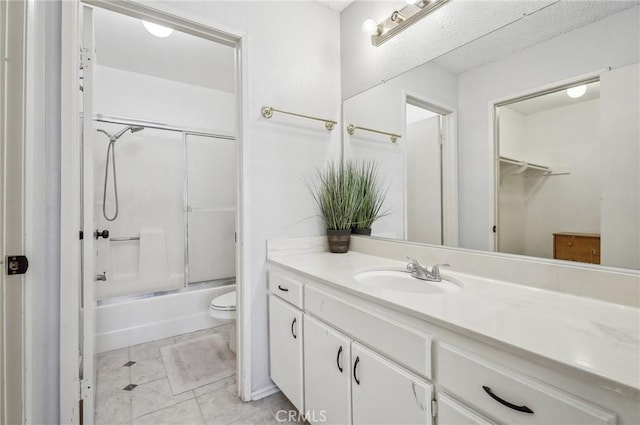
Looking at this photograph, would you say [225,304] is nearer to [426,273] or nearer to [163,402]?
[163,402]

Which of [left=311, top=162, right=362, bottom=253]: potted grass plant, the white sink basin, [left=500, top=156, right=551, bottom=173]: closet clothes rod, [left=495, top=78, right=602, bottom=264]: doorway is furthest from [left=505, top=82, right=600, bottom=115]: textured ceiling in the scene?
[left=311, top=162, right=362, bottom=253]: potted grass plant

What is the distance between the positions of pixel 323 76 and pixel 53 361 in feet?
6.98

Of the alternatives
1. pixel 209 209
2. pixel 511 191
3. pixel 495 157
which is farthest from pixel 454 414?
pixel 209 209

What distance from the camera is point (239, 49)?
1.62 m

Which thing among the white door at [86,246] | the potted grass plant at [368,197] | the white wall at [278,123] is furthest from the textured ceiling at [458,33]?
the white door at [86,246]

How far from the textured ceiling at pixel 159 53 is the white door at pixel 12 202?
1.37m

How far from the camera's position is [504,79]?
1.20 meters

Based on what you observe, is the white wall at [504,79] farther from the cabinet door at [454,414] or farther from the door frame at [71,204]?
the door frame at [71,204]

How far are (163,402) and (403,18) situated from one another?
2567mm

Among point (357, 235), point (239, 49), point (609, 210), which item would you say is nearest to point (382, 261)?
point (357, 235)

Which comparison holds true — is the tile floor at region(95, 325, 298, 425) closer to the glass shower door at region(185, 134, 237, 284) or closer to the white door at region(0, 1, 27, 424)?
the white door at region(0, 1, 27, 424)

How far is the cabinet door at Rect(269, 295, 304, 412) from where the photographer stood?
1389 millimetres

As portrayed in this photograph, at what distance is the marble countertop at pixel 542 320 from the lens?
553mm

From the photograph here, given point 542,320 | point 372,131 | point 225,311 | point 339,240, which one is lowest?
point 225,311
